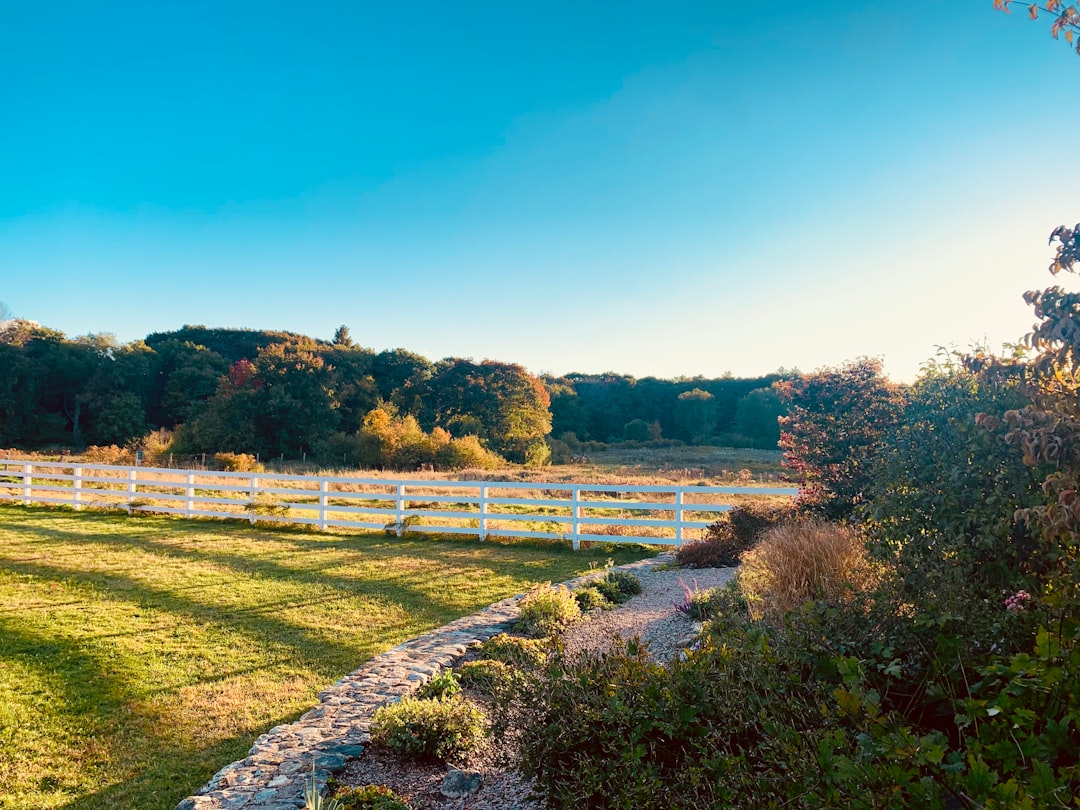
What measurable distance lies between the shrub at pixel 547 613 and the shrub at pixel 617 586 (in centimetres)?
82

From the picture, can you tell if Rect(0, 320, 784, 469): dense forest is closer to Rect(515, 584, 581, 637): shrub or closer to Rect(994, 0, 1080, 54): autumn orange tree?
Rect(515, 584, 581, 637): shrub

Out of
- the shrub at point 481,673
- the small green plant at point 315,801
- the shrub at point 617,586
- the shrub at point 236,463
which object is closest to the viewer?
the small green plant at point 315,801

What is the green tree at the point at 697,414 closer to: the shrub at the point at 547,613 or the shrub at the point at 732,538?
the shrub at the point at 732,538

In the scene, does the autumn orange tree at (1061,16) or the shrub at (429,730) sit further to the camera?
the shrub at (429,730)

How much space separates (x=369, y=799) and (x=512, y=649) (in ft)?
6.83

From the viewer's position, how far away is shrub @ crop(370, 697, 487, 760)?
10.6 feet

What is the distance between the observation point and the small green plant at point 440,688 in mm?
3965

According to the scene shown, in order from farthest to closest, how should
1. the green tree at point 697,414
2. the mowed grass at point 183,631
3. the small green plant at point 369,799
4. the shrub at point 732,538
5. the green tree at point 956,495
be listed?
the green tree at point 697,414, the shrub at point 732,538, the mowed grass at point 183,631, the green tree at point 956,495, the small green plant at point 369,799

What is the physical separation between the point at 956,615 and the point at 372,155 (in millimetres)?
15790

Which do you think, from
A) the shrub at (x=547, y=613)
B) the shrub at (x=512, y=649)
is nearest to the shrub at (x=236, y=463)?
the shrub at (x=547, y=613)

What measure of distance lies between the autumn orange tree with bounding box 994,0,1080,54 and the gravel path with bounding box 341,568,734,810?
9.51ft

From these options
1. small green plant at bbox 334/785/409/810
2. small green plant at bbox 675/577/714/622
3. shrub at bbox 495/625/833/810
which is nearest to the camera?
shrub at bbox 495/625/833/810

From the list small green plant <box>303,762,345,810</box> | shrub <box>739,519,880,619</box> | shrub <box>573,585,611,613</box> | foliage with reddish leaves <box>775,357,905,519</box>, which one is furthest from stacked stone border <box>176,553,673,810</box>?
foliage with reddish leaves <box>775,357,905,519</box>

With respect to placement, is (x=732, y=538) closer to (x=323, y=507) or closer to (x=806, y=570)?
(x=806, y=570)
